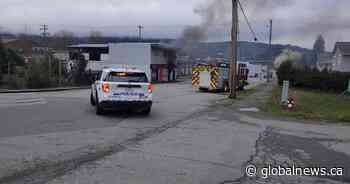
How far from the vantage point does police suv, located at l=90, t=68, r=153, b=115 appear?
13.6 meters

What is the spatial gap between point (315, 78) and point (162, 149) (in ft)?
107

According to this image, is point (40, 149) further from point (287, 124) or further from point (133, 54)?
point (133, 54)

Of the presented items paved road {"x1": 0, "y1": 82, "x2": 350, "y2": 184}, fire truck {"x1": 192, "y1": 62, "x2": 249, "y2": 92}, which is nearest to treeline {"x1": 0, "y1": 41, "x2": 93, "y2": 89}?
fire truck {"x1": 192, "y1": 62, "x2": 249, "y2": 92}

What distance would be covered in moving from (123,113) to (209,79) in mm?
21187

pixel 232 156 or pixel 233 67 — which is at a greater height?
pixel 233 67

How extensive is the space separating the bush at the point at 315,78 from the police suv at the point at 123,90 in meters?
25.7

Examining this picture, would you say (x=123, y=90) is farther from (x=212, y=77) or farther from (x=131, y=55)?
(x=131, y=55)

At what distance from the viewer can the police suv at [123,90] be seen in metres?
13.6

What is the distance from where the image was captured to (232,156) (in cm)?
788

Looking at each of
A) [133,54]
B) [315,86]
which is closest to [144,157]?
[315,86]

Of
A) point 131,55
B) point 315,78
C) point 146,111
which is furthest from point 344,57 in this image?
point 146,111

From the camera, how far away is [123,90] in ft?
44.9

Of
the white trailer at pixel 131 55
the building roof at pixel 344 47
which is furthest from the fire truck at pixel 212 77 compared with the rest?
the white trailer at pixel 131 55

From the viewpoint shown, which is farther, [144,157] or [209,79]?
[209,79]
